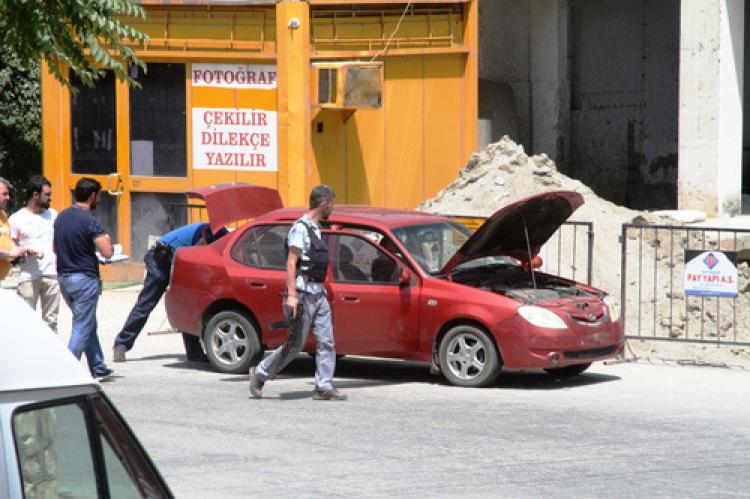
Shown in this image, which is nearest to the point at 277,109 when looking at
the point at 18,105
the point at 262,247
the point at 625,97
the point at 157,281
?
the point at 157,281

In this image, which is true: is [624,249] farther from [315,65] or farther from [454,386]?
[315,65]

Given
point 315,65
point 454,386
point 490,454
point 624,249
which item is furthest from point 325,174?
point 490,454

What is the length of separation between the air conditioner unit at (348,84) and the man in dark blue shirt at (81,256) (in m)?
7.83

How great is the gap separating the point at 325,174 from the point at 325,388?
8.99 metres

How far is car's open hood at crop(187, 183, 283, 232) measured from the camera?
14.3 meters

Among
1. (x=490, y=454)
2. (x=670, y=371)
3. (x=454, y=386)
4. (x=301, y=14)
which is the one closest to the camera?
(x=490, y=454)

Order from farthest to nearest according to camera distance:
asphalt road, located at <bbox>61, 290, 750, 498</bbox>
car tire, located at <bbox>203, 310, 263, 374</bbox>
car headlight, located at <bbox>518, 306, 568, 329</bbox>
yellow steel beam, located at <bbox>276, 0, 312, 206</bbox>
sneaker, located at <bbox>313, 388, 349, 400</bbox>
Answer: yellow steel beam, located at <bbox>276, 0, 312, 206</bbox> < car tire, located at <bbox>203, 310, 263, 374</bbox> < car headlight, located at <bbox>518, 306, 568, 329</bbox> < sneaker, located at <bbox>313, 388, 349, 400</bbox> < asphalt road, located at <bbox>61, 290, 750, 498</bbox>

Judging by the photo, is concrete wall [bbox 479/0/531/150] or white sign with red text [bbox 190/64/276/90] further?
concrete wall [bbox 479/0/531/150]

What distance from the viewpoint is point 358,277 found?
514 inches

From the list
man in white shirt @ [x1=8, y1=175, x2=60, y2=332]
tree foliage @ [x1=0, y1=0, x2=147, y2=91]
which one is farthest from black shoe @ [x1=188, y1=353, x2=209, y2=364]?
tree foliage @ [x1=0, y1=0, x2=147, y2=91]

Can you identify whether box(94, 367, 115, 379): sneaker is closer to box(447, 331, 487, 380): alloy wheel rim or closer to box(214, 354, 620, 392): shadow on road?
box(214, 354, 620, 392): shadow on road

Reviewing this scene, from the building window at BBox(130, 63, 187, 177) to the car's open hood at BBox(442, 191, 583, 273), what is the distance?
875cm

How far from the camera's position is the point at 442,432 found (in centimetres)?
1071

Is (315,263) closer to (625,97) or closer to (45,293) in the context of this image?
(45,293)
